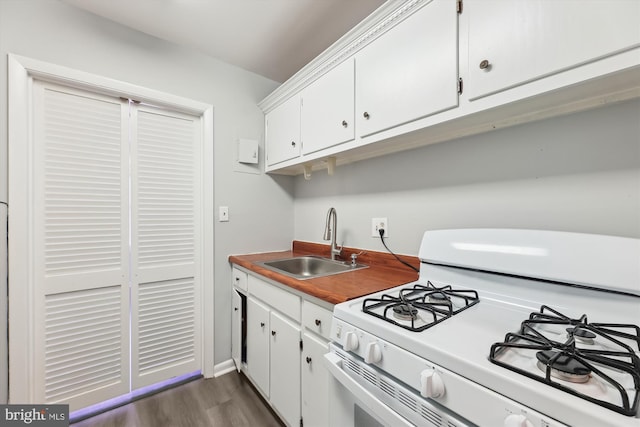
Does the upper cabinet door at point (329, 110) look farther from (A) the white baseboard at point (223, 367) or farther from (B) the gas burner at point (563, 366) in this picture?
(A) the white baseboard at point (223, 367)

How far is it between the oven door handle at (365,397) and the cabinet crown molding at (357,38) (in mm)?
1426

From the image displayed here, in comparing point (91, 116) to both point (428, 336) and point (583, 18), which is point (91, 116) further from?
point (583, 18)

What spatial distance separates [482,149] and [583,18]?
21.2 inches

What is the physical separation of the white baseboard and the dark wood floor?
107 millimetres

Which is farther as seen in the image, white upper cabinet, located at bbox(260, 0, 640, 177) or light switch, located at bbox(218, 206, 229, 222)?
light switch, located at bbox(218, 206, 229, 222)

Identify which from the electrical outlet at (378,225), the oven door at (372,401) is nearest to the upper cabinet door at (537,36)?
the electrical outlet at (378,225)

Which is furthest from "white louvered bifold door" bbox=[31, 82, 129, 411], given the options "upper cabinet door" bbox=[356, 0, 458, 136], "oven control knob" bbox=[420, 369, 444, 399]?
"oven control knob" bbox=[420, 369, 444, 399]

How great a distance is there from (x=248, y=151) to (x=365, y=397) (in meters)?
1.89

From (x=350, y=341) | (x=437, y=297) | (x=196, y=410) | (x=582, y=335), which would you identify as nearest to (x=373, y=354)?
(x=350, y=341)

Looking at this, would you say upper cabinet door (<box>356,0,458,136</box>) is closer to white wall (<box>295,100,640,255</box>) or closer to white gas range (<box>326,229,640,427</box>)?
white wall (<box>295,100,640,255</box>)

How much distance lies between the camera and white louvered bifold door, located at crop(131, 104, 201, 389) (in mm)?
1710

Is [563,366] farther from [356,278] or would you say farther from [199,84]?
[199,84]

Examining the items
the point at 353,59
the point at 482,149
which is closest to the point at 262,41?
the point at 353,59

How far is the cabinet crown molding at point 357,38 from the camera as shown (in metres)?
1.11
